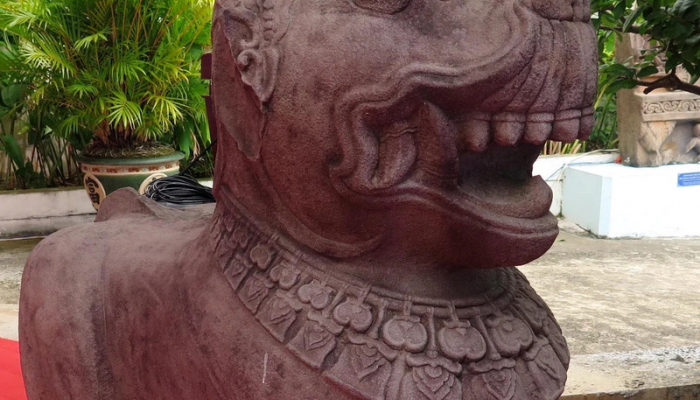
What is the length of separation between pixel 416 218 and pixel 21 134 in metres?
4.89

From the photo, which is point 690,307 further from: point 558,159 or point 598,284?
point 558,159

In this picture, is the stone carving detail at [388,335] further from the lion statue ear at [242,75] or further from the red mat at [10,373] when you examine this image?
the red mat at [10,373]

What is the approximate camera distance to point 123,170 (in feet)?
13.3

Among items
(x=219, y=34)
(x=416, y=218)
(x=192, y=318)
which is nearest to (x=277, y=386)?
(x=192, y=318)

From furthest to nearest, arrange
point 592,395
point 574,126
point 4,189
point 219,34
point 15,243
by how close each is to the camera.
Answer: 1. point 4,189
2. point 15,243
3. point 592,395
4. point 219,34
5. point 574,126

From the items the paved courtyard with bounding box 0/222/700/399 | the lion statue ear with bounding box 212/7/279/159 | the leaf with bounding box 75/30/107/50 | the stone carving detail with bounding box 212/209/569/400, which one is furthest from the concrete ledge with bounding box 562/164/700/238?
the lion statue ear with bounding box 212/7/279/159

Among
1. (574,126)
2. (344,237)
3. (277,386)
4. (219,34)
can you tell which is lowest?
(277,386)

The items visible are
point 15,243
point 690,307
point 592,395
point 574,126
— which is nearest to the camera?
point 574,126

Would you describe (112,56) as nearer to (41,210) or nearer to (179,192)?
(41,210)

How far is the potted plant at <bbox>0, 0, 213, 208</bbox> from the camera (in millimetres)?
3900

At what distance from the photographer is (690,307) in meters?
3.41

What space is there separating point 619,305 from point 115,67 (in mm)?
2792

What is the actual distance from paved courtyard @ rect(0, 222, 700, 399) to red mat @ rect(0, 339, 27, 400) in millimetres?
290

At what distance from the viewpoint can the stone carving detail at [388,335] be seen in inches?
38.4
